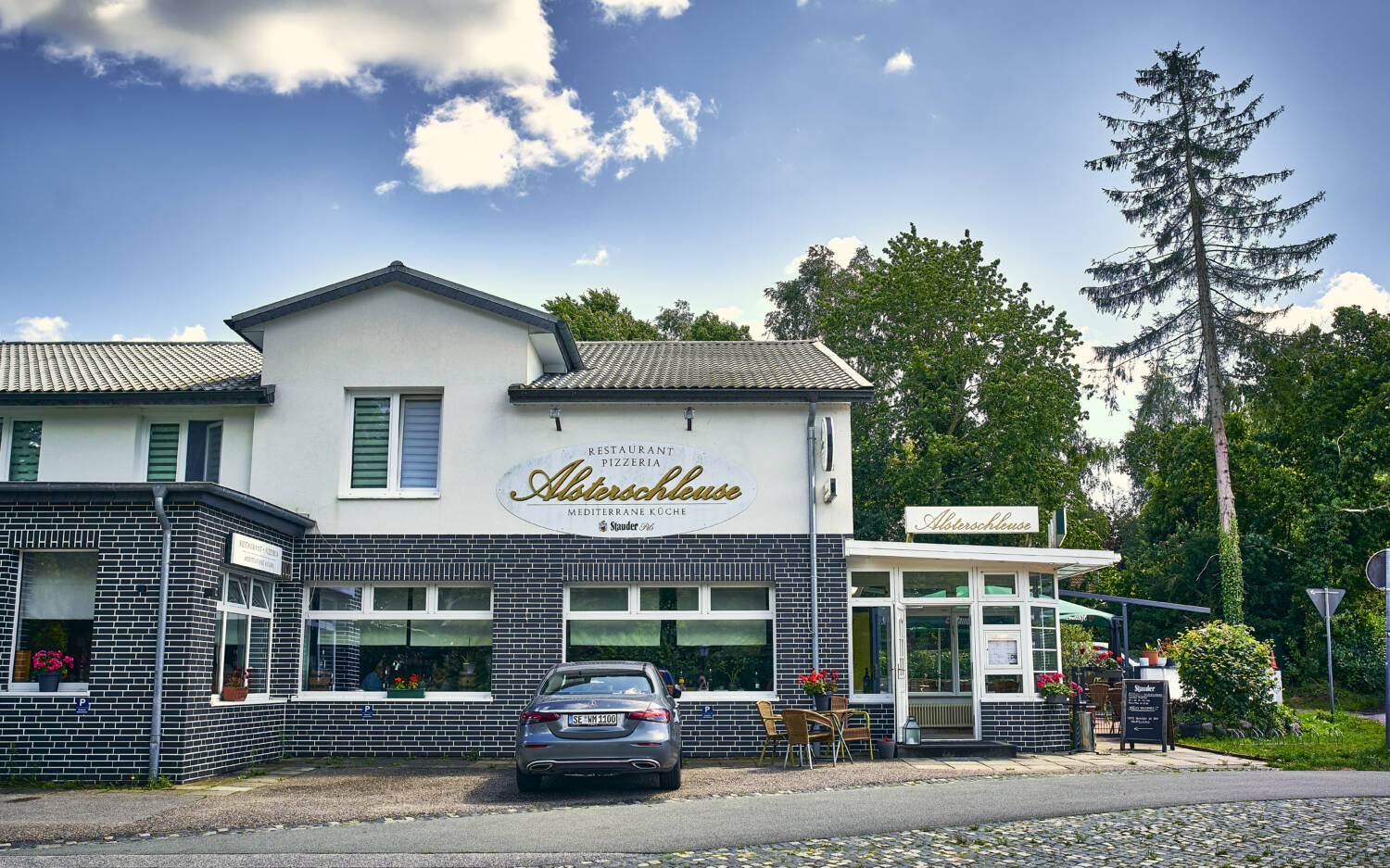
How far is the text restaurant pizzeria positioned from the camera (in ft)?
54.2

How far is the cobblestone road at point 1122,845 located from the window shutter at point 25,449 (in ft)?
43.5

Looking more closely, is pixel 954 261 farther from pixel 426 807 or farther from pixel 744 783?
pixel 426 807

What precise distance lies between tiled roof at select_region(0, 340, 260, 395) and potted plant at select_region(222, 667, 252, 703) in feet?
13.9

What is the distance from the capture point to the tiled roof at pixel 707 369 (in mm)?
17094

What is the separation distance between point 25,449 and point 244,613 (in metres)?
5.26

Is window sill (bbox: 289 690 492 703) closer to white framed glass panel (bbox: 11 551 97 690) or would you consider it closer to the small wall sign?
the small wall sign

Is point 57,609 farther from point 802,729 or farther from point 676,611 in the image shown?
point 802,729

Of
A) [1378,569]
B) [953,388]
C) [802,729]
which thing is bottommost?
[802,729]

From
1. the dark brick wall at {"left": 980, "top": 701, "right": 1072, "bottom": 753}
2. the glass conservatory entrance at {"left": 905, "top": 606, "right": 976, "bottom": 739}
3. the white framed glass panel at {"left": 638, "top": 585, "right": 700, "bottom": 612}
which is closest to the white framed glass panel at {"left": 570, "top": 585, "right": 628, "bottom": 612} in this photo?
the white framed glass panel at {"left": 638, "top": 585, "right": 700, "bottom": 612}

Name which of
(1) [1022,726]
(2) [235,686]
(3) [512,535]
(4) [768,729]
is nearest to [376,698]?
(2) [235,686]

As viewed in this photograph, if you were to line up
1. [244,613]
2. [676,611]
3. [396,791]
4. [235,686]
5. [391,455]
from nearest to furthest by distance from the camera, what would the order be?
[396,791], [235,686], [244,613], [676,611], [391,455]

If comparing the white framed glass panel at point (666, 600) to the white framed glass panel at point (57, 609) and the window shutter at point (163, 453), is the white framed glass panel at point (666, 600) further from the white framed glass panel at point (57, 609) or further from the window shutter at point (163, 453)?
the window shutter at point (163, 453)

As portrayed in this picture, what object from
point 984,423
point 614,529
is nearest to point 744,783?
point 614,529

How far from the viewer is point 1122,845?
8.63m
